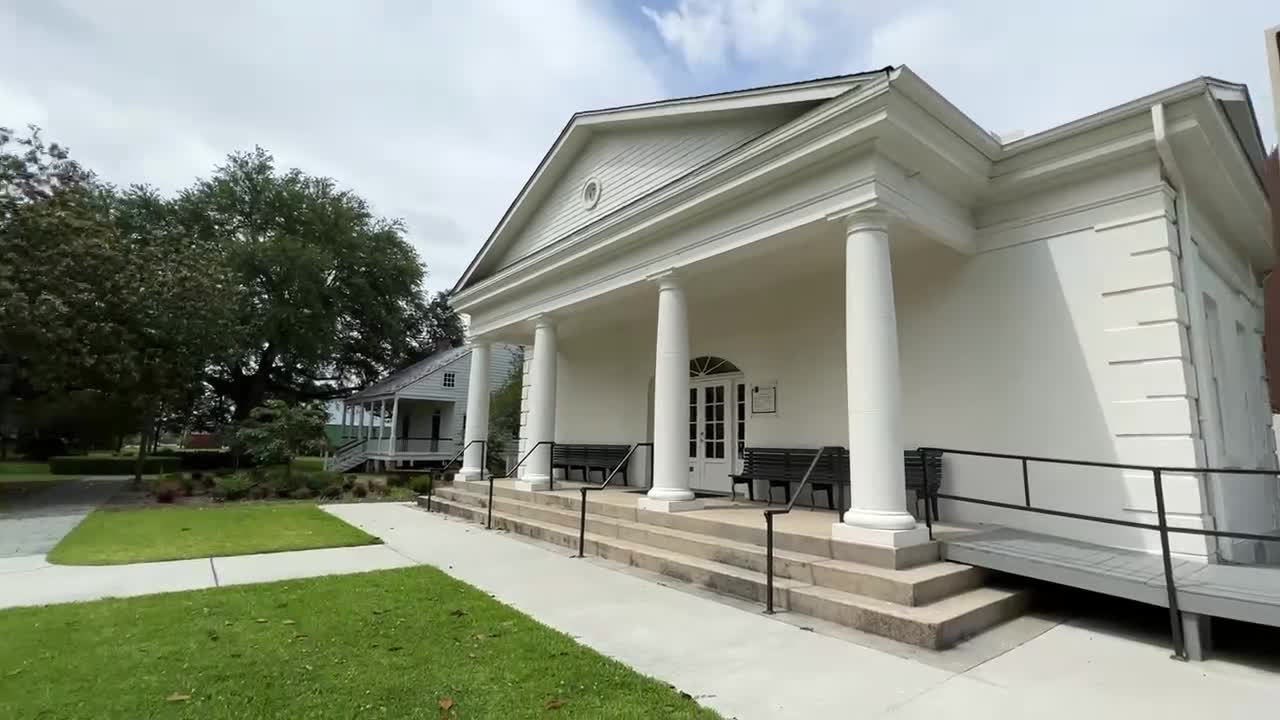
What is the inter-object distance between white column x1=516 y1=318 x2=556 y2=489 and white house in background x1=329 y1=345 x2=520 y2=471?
52.3ft

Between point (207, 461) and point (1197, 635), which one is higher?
point (207, 461)

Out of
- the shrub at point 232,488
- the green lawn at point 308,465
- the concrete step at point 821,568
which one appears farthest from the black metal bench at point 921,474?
the green lawn at point 308,465

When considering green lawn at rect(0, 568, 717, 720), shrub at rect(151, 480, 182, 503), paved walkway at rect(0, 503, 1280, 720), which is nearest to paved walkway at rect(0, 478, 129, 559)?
shrub at rect(151, 480, 182, 503)

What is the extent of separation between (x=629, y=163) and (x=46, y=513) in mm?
14203

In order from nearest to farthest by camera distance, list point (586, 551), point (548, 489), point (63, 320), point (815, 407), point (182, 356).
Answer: point (586, 551)
point (815, 407)
point (548, 489)
point (63, 320)
point (182, 356)

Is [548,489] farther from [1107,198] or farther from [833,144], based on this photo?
[1107,198]

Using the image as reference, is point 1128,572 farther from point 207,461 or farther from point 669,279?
point 207,461

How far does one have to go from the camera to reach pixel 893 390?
587 centimetres

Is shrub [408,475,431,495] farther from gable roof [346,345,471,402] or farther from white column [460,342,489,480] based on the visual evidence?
gable roof [346,345,471,402]

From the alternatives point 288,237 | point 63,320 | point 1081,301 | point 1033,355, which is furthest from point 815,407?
point 288,237

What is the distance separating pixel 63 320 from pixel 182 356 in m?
3.02

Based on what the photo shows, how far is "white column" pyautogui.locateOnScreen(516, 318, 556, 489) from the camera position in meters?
11.3

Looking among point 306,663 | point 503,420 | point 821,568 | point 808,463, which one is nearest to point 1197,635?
point 821,568

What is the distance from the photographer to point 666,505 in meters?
7.98
